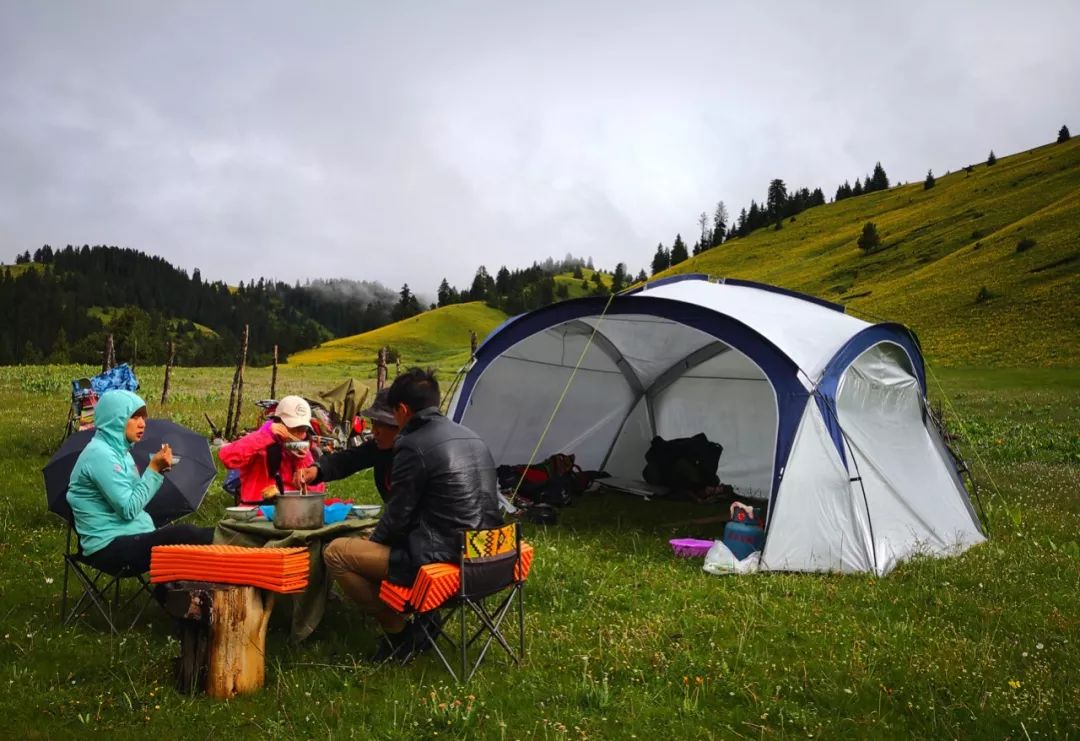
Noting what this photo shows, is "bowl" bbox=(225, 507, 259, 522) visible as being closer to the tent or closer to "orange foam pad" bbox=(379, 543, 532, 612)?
"orange foam pad" bbox=(379, 543, 532, 612)

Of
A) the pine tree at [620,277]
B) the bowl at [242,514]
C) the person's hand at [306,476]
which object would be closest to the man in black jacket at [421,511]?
the bowl at [242,514]

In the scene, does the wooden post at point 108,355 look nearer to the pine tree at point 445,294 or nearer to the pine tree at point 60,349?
the pine tree at point 60,349

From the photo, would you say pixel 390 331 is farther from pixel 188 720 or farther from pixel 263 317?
pixel 188 720

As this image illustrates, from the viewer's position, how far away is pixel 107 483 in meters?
5.08

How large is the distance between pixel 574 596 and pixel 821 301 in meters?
5.48

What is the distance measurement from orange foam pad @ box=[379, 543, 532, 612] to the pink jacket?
7.62 ft

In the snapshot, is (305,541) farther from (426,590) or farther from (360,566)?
(426,590)

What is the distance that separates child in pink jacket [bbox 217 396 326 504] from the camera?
650 cm

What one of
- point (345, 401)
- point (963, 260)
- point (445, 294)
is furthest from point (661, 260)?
point (345, 401)

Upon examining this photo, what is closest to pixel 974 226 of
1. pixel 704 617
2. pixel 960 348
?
pixel 960 348

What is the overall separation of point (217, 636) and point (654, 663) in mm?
2646

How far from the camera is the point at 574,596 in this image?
634 centimetres

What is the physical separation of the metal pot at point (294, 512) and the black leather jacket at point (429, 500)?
0.53 m

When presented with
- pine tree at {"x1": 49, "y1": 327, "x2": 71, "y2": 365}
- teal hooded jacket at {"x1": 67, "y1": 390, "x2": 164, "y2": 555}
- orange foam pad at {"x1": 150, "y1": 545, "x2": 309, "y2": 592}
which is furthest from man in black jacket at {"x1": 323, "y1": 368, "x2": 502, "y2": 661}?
pine tree at {"x1": 49, "y1": 327, "x2": 71, "y2": 365}
